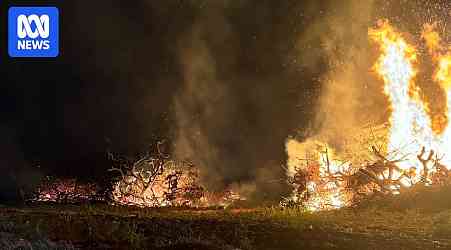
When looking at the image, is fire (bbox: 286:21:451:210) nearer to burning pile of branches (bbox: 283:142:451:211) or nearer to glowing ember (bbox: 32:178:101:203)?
burning pile of branches (bbox: 283:142:451:211)

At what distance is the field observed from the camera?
12.0 metres

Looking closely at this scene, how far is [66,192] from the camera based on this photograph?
2670 cm

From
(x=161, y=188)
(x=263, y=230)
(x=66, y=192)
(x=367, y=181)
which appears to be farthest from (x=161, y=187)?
(x=263, y=230)

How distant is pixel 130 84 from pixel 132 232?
26585 millimetres

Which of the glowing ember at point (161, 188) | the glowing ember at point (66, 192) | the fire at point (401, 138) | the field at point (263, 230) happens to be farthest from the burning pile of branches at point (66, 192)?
the fire at point (401, 138)

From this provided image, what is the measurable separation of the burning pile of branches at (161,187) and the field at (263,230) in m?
3.65

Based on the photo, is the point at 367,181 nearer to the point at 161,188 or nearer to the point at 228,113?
the point at 161,188

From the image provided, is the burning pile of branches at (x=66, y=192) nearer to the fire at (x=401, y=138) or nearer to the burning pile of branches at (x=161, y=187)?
the burning pile of branches at (x=161, y=187)

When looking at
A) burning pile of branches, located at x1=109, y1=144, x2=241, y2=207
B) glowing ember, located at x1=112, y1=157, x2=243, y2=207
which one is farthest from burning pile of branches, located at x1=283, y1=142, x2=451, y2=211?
burning pile of branches, located at x1=109, y1=144, x2=241, y2=207

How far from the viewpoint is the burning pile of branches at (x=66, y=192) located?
84.7 feet

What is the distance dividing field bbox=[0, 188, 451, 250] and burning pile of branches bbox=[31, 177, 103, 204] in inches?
270

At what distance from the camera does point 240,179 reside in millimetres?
32750

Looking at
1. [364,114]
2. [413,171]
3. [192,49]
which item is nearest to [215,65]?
[192,49]

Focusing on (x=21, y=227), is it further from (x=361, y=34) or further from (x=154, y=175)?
(x=361, y=34)
